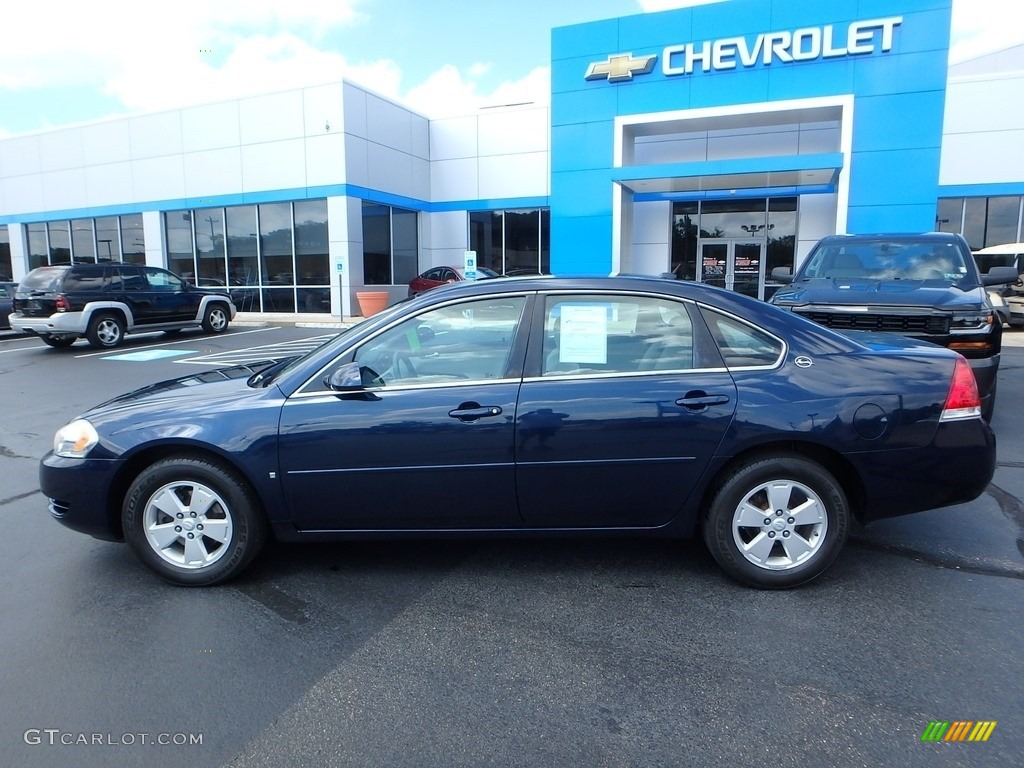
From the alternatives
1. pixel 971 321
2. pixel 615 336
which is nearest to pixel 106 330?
pixel 615 336

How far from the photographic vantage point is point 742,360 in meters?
3.44

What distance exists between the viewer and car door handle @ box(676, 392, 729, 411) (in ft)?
10.9

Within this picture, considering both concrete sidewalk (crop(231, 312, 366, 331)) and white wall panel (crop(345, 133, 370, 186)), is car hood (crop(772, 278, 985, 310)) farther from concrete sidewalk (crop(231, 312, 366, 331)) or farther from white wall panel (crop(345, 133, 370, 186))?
white wall panel (crop(345, 133, 370, 186))

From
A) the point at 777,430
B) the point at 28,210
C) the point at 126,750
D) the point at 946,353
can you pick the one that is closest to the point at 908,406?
the point at 946,353

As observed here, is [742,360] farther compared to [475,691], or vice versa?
[742,360]

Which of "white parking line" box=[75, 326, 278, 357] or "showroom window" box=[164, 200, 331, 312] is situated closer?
"white parking line" box=[75, 326, 278, 357]

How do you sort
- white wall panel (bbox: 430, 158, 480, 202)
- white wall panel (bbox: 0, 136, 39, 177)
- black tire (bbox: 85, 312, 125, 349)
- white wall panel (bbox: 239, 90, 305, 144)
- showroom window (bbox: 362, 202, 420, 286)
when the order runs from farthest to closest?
white wall panel (bbox: 0, 136, 39, 177)
white wall panel (bbox: 430, 158, 480, 202)
showroom window (bbox: 362, 202, 420, 286)
white wall panel (bbox: 239, 90, 305, 144)
black tire (bbox: 85, 312, 125, 349)

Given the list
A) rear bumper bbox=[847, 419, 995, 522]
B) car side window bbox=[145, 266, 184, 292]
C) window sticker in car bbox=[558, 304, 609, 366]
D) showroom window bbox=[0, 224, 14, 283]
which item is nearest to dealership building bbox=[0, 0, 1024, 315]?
showroom window bbox=[0, 224, 14, 283]

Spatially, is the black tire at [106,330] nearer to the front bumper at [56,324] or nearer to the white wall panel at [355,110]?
the front bumper at [56,324]

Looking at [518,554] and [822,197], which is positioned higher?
[822,197]

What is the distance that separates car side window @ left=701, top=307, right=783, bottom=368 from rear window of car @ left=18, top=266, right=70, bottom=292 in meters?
14.7

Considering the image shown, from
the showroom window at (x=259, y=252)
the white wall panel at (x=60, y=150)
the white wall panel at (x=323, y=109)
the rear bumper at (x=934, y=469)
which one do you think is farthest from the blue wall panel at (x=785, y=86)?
the white wall panel at (x=60, y=150)

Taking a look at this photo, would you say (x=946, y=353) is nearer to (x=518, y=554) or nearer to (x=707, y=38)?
(x=518, y=554)

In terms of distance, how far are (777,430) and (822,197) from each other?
18214 millimetres
